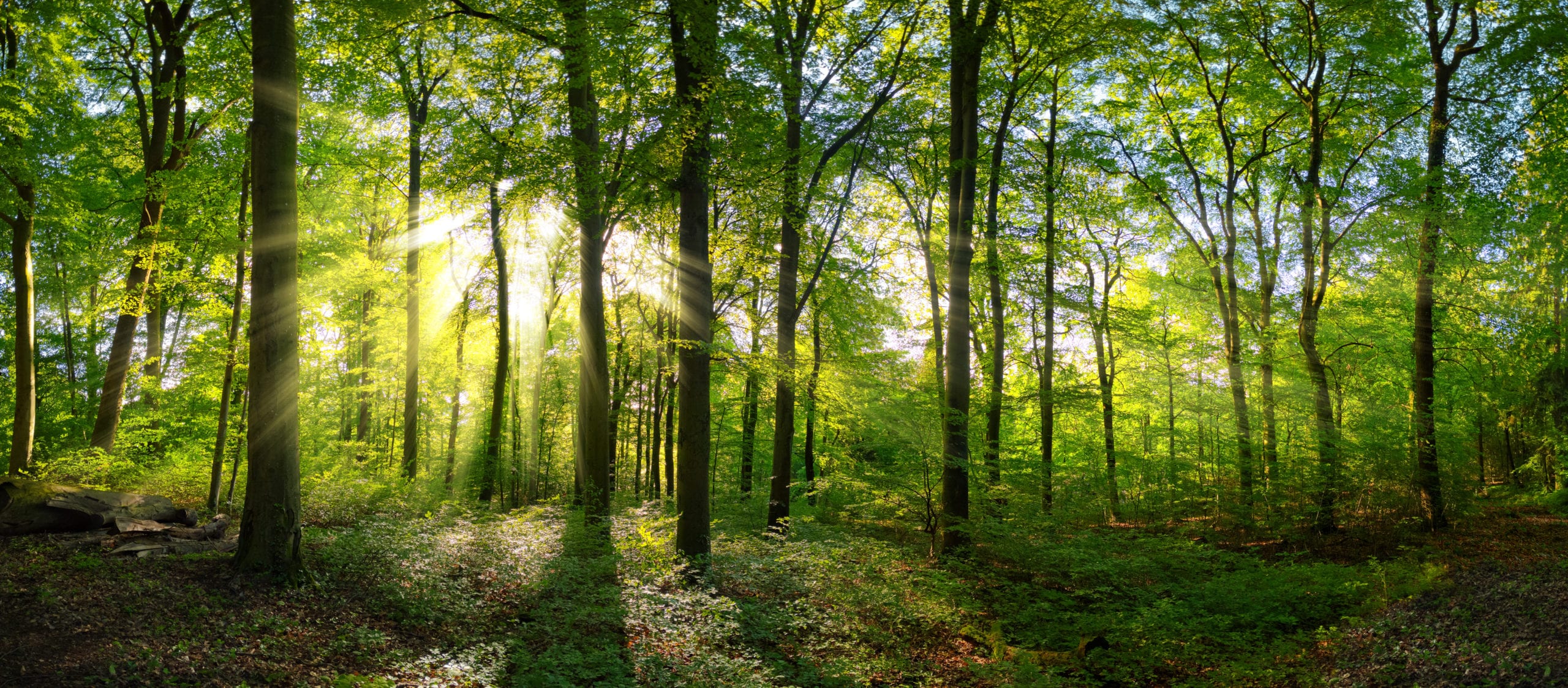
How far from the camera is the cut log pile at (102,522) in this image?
7.55m

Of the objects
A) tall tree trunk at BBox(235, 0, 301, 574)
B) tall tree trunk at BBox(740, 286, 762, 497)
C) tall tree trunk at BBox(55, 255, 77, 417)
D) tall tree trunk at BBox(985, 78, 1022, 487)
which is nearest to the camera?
tall tree trunk at BBox(235, 0, 301, 574)

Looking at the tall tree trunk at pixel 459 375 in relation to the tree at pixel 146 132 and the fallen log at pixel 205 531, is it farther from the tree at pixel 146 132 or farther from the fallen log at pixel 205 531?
the fallen log at pixel 205 531

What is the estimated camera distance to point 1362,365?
21.5m

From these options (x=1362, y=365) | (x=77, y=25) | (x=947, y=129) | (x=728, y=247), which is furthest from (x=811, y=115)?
(x=1362, y=365)

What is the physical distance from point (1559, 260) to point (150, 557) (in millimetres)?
17479

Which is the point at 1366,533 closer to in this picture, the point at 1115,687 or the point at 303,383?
the point at 1115,687

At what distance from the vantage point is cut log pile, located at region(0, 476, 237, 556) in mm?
7551

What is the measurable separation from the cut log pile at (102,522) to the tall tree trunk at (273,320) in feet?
5.26

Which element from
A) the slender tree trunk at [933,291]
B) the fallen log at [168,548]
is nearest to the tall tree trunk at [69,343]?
the fallen log at [168,548]

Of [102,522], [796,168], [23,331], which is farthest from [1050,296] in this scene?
[23,331]

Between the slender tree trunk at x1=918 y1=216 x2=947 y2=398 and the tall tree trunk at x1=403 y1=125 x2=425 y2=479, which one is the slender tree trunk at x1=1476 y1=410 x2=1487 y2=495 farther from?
the tall tree trunk at x1=403 y1=125 x2=425 y2=479

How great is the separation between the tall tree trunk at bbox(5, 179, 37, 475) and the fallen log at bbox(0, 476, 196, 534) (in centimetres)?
291

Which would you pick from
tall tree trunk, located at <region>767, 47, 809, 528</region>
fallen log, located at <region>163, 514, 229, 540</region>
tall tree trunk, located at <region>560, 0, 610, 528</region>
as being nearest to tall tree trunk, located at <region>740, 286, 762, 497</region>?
tall tree trunk, located at <region>767, 47, 809, 528</region>

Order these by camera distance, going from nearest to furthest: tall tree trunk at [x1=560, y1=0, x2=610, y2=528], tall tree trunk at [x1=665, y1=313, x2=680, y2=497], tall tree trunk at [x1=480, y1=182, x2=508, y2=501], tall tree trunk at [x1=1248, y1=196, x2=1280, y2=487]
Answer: tall tree trunk at [x1=560, y1=0, x2=610, y2=528] → tall tree trunk at [x1=1248, y1=196, x2=1280, y2=487] → tall tree trunk at [x1=480, y1=182, x2=508, y2=501] → tall tree trunk at [x1=665, y1=313, x2=680, y2=497]
